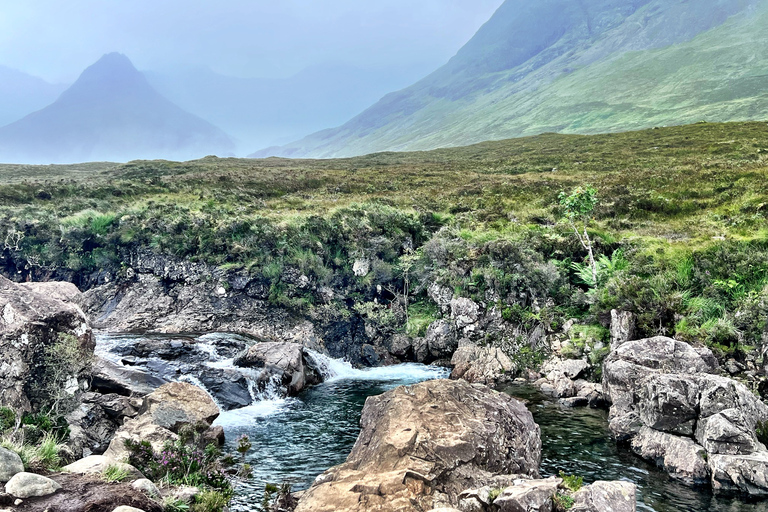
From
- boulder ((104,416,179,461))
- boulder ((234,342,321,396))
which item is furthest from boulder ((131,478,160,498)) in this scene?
boulder ((234,342,321,396))

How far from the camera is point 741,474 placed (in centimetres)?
1165

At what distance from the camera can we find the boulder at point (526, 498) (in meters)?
9.10

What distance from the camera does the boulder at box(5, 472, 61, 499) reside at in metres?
8.12

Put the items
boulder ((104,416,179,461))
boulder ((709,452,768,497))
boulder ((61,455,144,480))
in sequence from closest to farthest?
1. boulder ((61,455,144,480))
2. boulder ((709,452,768,497))
3. boulder ((104,416,179,461))

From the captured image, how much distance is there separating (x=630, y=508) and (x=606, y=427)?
25.8 ft

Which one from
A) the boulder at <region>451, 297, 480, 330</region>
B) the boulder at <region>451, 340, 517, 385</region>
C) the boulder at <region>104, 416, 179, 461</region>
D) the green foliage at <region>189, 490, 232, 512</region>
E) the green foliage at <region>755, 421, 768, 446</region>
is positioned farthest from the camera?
the boulder at <region>451, 297, 480, 330</region>

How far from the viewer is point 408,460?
11117 mm

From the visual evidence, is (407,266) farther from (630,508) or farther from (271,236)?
(630,508)

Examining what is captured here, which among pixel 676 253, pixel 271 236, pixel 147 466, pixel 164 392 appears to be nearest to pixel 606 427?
pixel 676 253

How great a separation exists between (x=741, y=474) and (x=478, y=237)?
23197 millimetres

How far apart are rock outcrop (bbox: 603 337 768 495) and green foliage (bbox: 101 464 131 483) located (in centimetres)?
1521

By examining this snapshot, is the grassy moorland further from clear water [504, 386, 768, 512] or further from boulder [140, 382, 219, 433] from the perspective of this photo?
boulder [140, 382, 219, 433]

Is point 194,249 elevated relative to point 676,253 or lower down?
elevated

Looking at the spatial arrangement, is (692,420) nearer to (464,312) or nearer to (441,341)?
(464,312)
